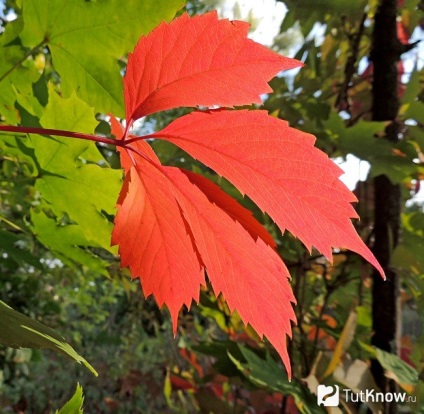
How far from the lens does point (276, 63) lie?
0.80 ft

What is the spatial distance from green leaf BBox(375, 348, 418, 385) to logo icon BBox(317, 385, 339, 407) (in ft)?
0.26

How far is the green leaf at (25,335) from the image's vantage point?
0.57 feet

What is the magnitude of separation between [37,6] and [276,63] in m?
0.19

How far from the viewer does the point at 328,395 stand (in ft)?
2.21

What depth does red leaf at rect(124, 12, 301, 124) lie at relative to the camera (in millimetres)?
236

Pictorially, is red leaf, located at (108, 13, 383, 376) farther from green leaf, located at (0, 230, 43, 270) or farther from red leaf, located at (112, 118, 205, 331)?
green leaf, located at (0, 230, 43, 270)

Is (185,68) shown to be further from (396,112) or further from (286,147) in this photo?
(396,112)

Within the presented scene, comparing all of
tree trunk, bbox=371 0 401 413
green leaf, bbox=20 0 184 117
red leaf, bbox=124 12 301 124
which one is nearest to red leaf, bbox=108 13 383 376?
red leaf, bbox=124 12 301 124

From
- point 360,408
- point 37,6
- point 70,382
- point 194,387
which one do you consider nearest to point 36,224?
point 37,6

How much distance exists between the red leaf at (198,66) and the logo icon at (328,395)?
504mm

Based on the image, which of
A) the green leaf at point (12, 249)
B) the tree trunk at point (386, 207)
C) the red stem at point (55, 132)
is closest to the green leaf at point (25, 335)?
the red stem at point (55, 132)

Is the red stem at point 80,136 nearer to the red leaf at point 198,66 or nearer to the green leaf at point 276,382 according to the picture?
the red leaf at point 198,66

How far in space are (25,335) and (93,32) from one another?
236 mm

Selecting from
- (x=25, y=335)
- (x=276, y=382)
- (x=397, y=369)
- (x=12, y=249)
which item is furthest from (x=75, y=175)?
(x=397, y=369)
